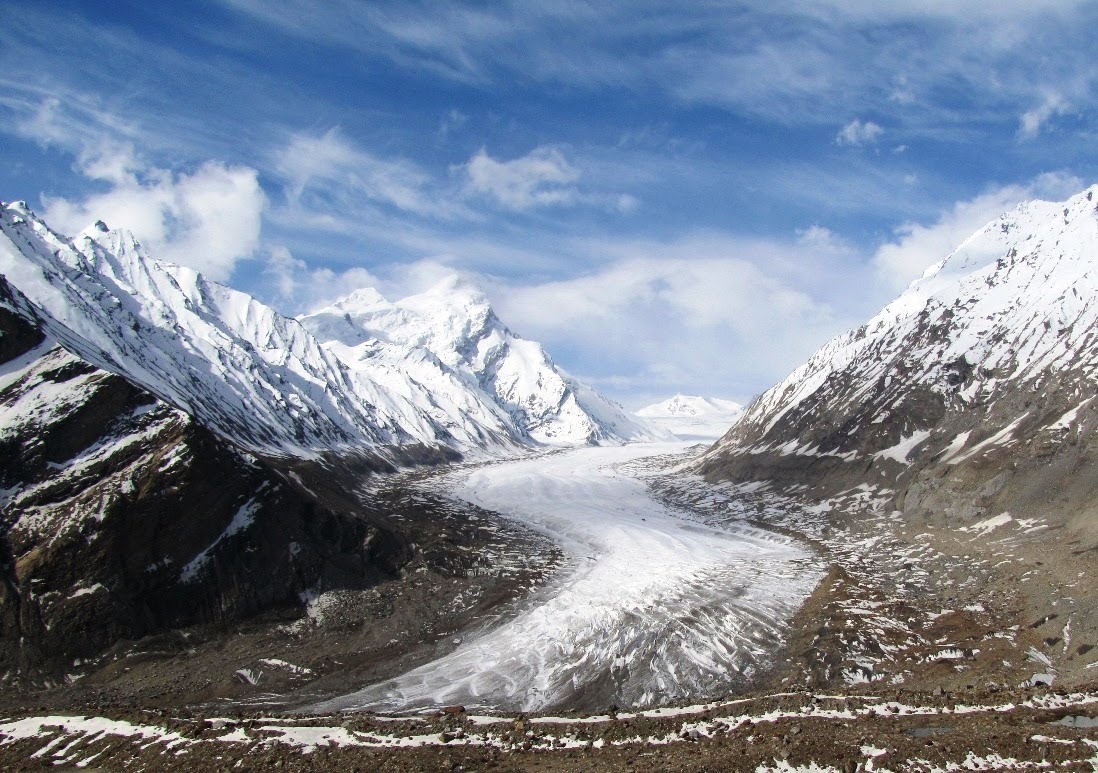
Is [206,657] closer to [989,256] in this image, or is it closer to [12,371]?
[12,371]

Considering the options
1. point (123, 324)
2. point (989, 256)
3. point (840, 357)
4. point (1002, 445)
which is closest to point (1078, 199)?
point (989, 256)

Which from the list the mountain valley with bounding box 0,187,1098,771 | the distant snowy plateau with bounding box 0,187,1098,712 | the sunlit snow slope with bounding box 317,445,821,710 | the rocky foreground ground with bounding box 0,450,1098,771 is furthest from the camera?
the distant snowy plateau with bounding box 0,187,1098,712

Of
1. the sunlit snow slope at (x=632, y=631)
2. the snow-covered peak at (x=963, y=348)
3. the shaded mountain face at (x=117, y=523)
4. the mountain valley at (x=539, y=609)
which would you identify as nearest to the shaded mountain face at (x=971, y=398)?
the snow-covered peak at (x=963, y=348)

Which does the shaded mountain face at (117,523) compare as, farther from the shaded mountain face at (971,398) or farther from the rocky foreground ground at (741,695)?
the shaded mountain face at (971,398)

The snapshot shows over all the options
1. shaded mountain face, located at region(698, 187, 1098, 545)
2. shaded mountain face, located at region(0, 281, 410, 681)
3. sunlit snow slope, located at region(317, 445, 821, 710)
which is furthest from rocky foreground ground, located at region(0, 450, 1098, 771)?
shaded mountain face, located at region(698, 187, 1098, 545)

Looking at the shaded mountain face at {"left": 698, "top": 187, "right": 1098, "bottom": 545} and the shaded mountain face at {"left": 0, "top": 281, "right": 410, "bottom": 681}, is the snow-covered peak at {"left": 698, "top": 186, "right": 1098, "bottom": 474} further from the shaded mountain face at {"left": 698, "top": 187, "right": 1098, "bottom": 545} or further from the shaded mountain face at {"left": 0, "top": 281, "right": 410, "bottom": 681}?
the shaded mountain face at {"left": 0, "top": 281, "right": 410, "bottom": 681}

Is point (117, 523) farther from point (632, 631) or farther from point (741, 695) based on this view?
point (741, 695)
